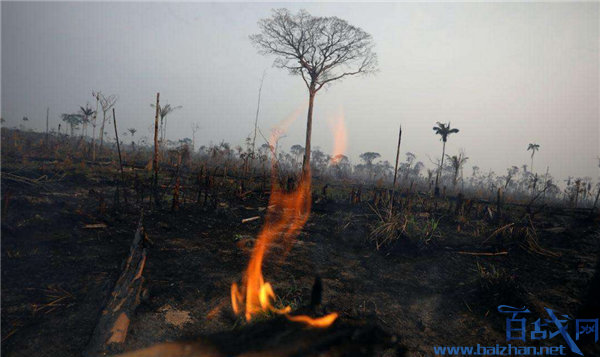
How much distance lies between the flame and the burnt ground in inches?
6.7

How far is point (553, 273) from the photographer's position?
4492mm

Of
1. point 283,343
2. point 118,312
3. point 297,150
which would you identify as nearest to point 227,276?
point 118,312

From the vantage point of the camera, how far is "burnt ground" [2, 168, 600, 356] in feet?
9.43

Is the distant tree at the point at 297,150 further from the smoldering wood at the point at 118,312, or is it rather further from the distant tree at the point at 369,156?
the smoldering wood at the point at 118,312

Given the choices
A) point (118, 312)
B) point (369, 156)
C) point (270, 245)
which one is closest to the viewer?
point (118, 312)

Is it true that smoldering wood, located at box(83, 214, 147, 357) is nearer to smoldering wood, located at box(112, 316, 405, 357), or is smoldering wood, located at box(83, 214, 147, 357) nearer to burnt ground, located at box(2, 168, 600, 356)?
burnt ground, located at box(2, 168, 600, 356)

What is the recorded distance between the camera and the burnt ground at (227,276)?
287 cm

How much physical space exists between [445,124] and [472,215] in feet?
63.0

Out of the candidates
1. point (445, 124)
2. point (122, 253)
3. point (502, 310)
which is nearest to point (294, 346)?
point (502, 310)

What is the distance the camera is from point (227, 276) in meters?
4.07

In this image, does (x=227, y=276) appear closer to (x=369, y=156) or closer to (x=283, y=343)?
(x=283, y=343)

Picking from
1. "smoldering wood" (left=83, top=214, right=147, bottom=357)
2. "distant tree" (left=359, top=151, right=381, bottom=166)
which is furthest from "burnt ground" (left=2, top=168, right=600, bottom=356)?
"distant tree" (left=359, top=151, right=381, bottom=166)

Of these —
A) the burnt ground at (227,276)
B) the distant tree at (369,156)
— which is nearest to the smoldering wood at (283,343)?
the burnt ground at (227,276)

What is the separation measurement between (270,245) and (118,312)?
309cm
